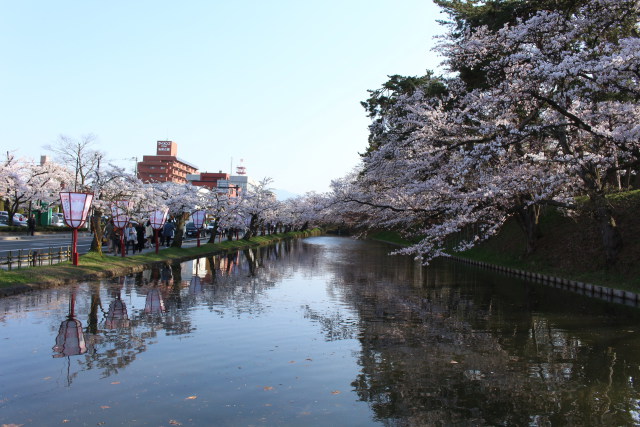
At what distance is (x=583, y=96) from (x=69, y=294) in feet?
58.5

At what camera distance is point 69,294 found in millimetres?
15039

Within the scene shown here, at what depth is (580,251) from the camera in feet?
72.5

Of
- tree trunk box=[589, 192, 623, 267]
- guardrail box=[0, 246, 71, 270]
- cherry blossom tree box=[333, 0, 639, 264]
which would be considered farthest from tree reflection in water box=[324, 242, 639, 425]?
guardrail box=[0, 246, 71, 270]

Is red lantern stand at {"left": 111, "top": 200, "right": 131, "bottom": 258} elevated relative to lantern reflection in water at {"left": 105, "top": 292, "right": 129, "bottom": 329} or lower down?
elevated

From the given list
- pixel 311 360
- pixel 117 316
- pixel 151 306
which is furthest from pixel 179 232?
pixel 311 360

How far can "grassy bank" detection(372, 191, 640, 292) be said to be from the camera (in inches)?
715

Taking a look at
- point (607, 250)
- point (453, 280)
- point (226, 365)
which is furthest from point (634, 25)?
point (226, 365)

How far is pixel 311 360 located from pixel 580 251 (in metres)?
17.6

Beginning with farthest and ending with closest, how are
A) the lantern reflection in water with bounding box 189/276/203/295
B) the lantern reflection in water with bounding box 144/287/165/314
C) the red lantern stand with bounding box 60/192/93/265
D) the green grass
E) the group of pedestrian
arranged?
the group of pedestrian, the red lantern stand with bounding box 60/192/93/265, the lantern reflection in water with bounding box 189/276/203/295, the green grass, the lantern reflection in water with bounding box 144/287/165/314

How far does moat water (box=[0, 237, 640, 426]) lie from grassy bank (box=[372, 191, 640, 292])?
114 inches

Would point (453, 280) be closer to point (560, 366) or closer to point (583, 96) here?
point (583, 96)

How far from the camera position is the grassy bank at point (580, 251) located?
18.2 metres

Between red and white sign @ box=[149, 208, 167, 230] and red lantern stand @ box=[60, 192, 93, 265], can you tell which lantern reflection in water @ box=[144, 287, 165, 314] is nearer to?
red lantern stand @ box=[60, 192, 93, 265]

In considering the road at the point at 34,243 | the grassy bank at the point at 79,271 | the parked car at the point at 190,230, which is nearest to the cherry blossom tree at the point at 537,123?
the grassy bank at the point at 79,271
